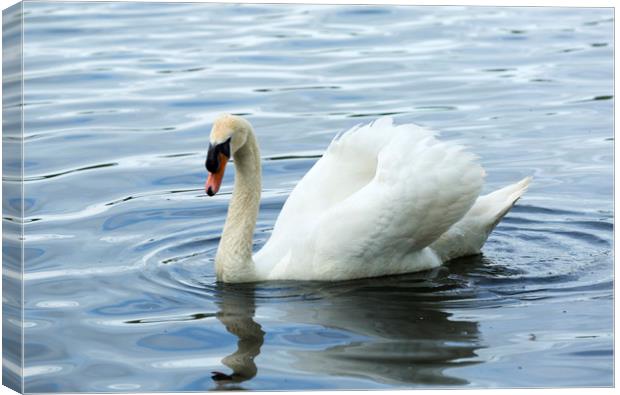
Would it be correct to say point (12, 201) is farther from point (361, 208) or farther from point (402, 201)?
point (402, 201)

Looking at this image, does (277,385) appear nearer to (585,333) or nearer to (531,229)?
(585,333)

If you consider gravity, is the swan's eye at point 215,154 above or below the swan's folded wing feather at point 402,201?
above

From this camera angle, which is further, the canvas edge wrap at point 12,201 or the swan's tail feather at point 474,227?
the swan's tail feather at point 474,227

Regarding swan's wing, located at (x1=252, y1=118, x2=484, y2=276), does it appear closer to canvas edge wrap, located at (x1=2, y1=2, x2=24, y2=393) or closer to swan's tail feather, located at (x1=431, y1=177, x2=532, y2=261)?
swan's tail feather, located at (x1=431, y1=177, x2=532, y2=261)

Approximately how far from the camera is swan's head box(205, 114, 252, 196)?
11.4 metres

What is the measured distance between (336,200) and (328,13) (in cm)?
552

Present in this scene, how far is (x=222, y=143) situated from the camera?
11.6 meters

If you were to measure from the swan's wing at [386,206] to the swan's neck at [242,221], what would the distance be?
225 mm

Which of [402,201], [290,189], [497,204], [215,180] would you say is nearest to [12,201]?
[215,180]

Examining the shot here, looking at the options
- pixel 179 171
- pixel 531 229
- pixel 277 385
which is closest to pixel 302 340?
pixel 277 385

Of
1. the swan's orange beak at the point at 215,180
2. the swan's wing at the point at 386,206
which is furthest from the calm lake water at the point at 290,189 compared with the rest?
the swan's orange beak at the point at 215,180

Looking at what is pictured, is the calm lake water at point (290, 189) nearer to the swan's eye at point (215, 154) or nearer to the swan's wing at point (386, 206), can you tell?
the swan's wing at point (386, 206)

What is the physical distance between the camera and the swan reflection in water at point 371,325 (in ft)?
33.7

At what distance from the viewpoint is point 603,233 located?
43.1 ft
